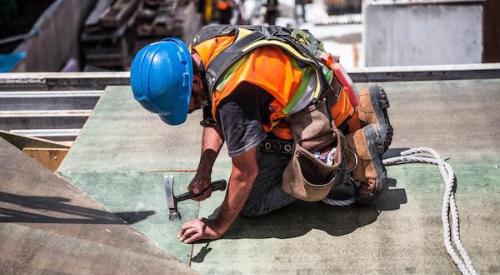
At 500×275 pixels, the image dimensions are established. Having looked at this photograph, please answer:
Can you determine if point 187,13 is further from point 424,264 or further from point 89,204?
point 424,264

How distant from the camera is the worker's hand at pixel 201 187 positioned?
4254 millimetres

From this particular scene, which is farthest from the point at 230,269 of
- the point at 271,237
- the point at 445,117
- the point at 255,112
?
the point at 445,117

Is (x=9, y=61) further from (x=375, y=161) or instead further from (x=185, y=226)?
(x=375, y=161)

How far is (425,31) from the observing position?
845 centimetres

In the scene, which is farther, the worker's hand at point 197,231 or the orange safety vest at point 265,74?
the worker's hand at point 197,231

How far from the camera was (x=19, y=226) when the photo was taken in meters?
4.06

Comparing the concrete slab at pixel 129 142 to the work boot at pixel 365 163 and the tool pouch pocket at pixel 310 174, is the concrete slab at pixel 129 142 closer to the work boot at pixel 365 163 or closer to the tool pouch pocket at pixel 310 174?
the tool pouch pocket at pixel 310 174

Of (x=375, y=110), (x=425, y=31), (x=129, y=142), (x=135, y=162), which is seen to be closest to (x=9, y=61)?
(x=425, y=31)

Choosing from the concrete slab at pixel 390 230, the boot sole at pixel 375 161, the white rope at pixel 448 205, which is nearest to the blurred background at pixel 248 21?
the concrete slab at pixel 390 230

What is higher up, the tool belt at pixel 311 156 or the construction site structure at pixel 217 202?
the tool belt at pixel 311 156

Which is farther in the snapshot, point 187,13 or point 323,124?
point 187,13

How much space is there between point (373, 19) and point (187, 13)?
6.57m

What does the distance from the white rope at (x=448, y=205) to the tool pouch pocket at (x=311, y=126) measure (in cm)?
82

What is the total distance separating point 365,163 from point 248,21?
12.4 m
